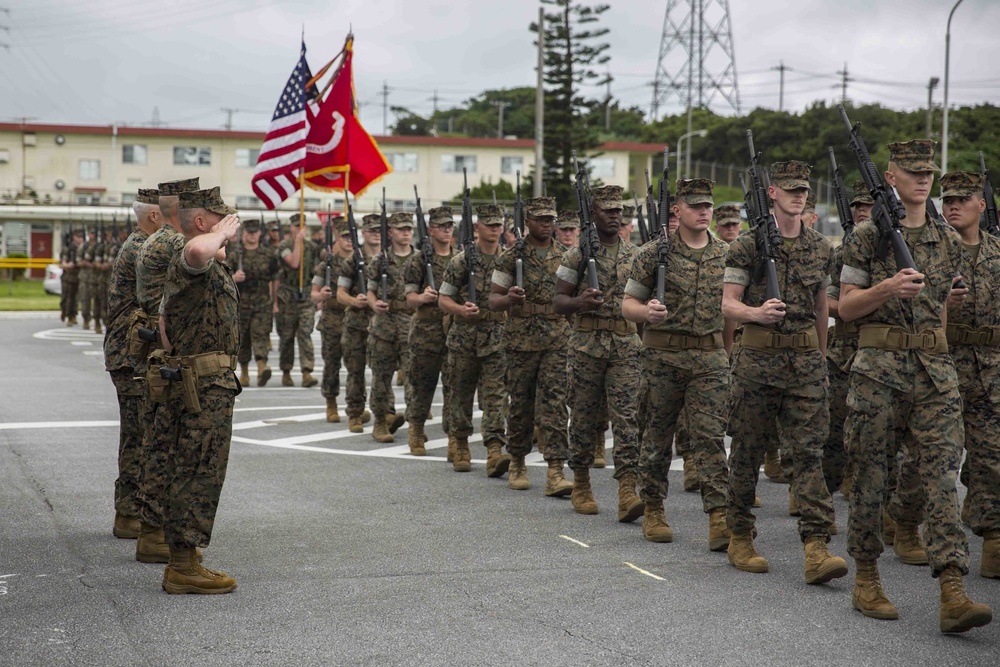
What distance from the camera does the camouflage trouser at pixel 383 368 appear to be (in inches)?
521

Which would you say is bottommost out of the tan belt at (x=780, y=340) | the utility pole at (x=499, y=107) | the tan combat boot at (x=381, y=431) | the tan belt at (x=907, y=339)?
the tan combat boot at (x=381, y=431)

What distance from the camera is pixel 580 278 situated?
9539 mm

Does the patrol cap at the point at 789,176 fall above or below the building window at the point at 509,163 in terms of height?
below

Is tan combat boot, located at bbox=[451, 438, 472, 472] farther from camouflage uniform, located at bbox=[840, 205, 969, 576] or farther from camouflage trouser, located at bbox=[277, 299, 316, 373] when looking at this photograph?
camouflage trouser, located at bbox=[277, 299, 316, 373]

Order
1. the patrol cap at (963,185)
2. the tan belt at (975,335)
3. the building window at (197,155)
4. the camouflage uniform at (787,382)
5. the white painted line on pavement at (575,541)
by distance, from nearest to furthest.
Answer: the camouflage uniform at (787,382), the tan belt at (975,335), the patrol cap at (963,185), the white painted line on pavement at (575,541), the building window at (197,155)

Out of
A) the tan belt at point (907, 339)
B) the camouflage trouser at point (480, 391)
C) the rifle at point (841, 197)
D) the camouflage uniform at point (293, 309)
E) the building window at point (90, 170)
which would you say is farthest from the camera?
the building window at point (90, 170)

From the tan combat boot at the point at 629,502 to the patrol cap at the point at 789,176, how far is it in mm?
2588

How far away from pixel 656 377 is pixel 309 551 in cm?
258

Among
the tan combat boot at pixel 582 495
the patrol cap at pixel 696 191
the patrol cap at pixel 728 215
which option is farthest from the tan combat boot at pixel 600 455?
the patrol cap at pixel 696 191

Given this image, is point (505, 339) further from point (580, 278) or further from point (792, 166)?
point (792, 166)

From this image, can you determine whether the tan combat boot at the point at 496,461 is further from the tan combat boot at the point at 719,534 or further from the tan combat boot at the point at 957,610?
the tan combat boot at the point at 957,610

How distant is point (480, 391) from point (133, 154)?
63.6 m

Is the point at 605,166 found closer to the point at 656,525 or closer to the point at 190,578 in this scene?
the point at 656,525

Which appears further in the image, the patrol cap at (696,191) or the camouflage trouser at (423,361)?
the camouflage trouser at (423,361)
